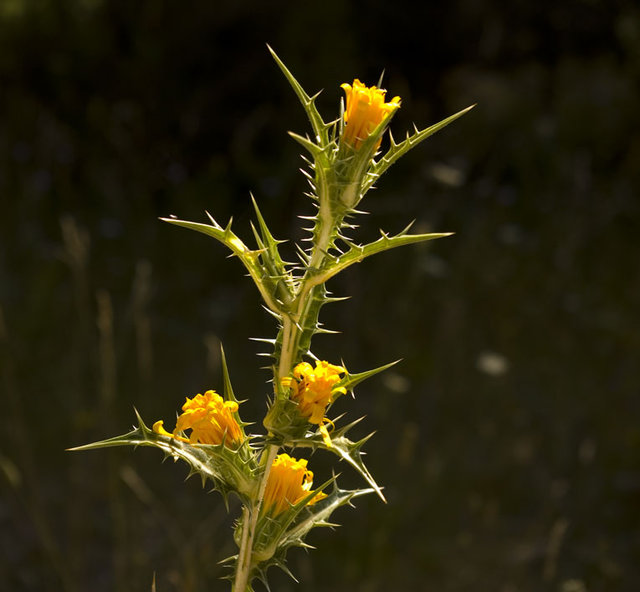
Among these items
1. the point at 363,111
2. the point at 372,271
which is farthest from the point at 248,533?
the point at 372,271

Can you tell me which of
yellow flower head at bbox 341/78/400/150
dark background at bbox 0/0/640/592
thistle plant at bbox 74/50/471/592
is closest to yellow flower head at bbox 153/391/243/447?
thistle plant at bbox 74/50/471/592

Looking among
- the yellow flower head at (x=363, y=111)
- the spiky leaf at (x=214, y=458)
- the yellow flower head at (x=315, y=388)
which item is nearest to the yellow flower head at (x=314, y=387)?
the yellow flower head at (x=315, y=388)

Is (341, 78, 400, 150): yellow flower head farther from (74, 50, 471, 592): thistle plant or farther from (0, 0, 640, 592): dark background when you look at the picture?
(0, 0, 640, 592): dark background

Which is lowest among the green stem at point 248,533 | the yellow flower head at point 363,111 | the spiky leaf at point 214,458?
the green stem at point 248,533

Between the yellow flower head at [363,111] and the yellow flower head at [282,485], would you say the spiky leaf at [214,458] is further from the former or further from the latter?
the yellow flower head at [363,111]

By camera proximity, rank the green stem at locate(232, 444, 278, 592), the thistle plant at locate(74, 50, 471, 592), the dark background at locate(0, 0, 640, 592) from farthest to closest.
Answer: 1. the dark background at locate(0, 0, 640, 592)
2. the green stem at locate(232, 444, 278, 592)
3. the thistle plant at locate(74, 50, 471, 592)
